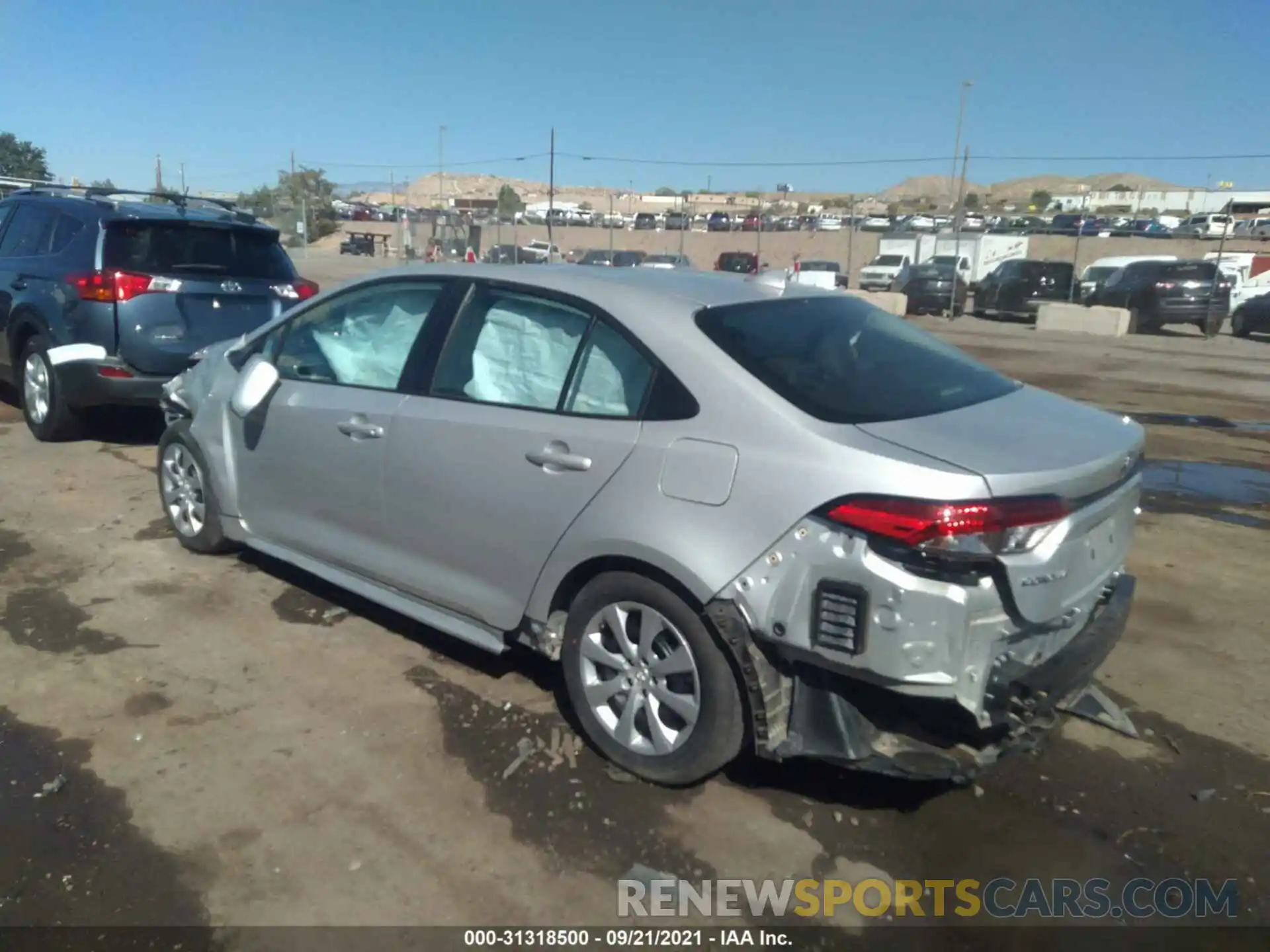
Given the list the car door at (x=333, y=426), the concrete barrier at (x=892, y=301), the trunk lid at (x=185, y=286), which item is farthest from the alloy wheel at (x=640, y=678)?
the concrete barrier at (x=892, y=301)

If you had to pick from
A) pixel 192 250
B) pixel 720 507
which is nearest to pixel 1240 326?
pixel 192 250

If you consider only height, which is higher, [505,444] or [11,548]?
[505,444]

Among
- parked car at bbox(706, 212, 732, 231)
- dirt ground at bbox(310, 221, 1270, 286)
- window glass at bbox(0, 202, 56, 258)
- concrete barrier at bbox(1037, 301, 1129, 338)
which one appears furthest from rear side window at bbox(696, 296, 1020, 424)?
parked car at bbox(706, 212, 732, 231)

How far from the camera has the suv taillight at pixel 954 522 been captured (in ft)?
9.00

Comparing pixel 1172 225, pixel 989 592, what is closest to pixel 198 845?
pixel 989 592

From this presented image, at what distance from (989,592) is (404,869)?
1.89 m

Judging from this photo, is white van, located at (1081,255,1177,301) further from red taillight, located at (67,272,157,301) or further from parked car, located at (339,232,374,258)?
parked car, located at (339,232,374,258)

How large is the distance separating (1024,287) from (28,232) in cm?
2441

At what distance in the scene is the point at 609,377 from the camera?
3.55 m

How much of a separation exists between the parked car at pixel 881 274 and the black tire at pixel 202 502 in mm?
31186

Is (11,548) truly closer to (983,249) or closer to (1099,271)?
(1099,271)

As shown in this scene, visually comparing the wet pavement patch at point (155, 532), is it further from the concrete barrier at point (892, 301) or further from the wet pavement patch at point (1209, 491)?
the concrete barrier at point (892, 301)

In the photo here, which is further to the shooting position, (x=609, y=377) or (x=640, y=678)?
(x=609, y=377)

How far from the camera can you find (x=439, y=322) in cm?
411
